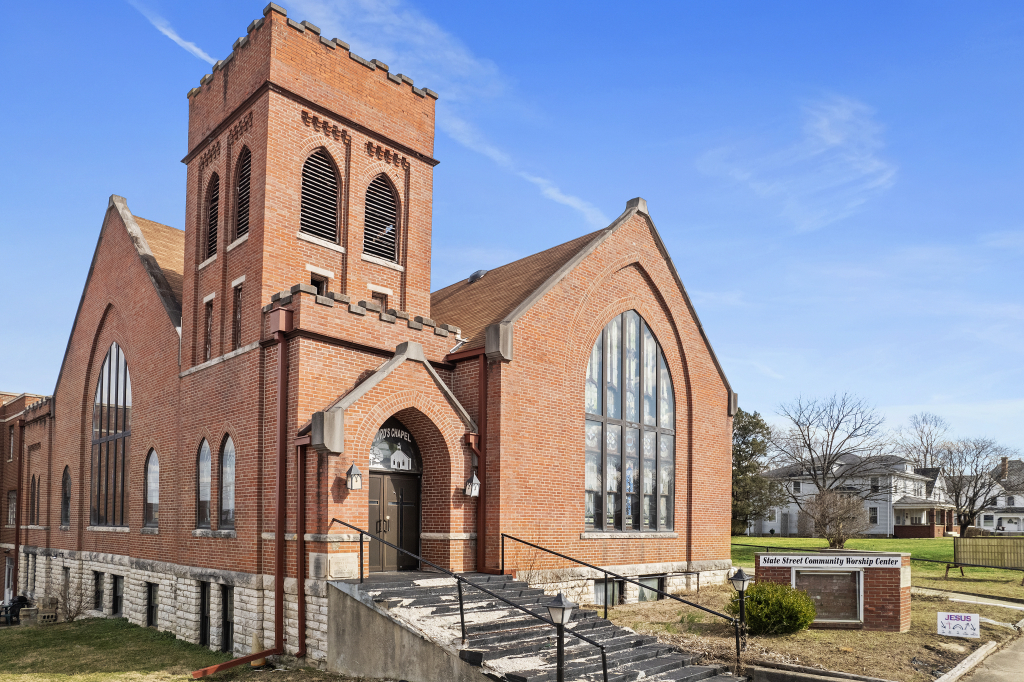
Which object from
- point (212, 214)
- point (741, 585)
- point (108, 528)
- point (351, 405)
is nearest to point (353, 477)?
point (351, 405)

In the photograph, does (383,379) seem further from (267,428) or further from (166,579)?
(166,579)

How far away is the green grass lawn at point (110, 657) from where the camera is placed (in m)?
14.8

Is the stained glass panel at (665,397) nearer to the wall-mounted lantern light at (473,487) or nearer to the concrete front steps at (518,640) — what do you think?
the wall-mounted lantern light at (473,487)

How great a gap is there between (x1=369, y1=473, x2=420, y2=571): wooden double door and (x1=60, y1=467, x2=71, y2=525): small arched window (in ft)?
55.5

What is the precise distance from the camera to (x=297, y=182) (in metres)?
17.7

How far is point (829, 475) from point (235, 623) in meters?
46.1

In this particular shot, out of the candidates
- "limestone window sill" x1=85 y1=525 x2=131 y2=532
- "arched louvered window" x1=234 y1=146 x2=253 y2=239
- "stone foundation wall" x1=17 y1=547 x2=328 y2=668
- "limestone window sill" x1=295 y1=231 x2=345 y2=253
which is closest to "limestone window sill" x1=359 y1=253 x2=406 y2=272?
"limestone window sill" x1=295 y1=231 x2=345 y2=253

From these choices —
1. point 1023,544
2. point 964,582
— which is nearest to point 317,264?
point 964,582

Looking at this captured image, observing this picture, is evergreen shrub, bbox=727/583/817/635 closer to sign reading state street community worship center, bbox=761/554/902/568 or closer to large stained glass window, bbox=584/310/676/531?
sign reading state street community worship center, bbox=761/554/902/568

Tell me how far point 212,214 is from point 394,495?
8.38 metres

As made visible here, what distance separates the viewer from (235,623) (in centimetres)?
1616

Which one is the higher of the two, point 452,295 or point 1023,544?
point 452,295

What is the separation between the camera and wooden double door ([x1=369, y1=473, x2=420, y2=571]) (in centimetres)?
1652

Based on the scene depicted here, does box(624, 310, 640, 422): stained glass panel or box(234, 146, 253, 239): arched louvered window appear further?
box(624, 310, 640, 422): stained glass panel
